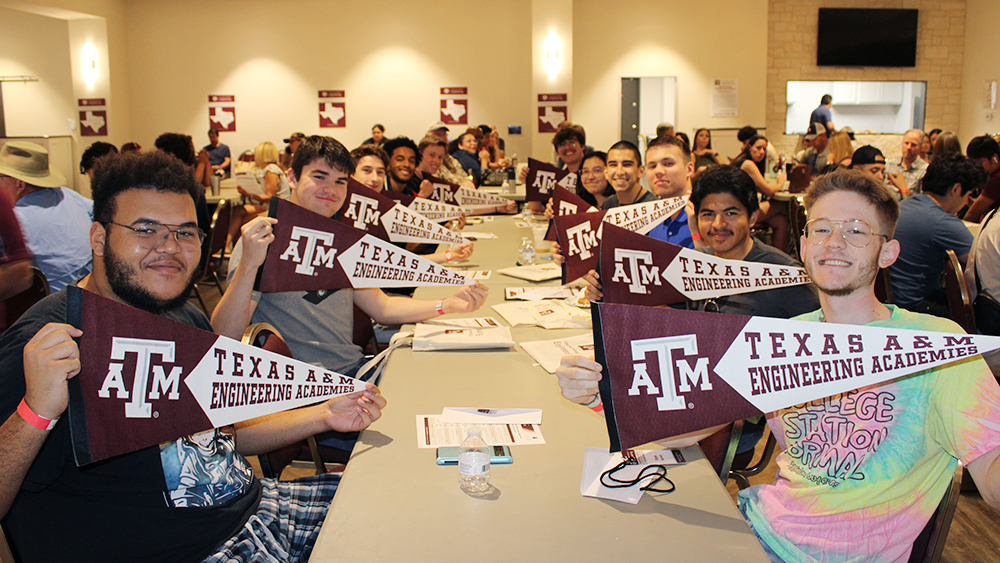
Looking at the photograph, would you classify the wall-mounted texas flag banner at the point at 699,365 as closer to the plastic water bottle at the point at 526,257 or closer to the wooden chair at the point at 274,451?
the wooden chair at the point at 274,451

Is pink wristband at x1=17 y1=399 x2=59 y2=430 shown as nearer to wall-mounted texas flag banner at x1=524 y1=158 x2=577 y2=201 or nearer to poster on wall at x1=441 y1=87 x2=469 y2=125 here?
wall-mounted texas flag banner at x1=524 y1=158 x2=577 y2=201

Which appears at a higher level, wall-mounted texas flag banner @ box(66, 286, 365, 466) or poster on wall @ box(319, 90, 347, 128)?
poster on wall @ box(319, 90, 347, 128)

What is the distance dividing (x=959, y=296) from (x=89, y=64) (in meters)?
13.4

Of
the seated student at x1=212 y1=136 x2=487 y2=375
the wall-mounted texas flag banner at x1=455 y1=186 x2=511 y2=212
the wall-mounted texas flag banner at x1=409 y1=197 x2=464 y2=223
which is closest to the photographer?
the seated student at x1=212 y1=136 x2=487 y2=375

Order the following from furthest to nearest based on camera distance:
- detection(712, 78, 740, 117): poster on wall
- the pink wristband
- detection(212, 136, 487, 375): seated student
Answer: detection(712, 78, 740, 117): poster on wall
detection(212, 136, 487, 375): seated student
the pink wristband

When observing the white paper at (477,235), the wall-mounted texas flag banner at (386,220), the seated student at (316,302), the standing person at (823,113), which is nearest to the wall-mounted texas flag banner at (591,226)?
the seated student at (316,302)

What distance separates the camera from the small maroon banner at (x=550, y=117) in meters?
12.5

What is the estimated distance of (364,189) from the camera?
394cm

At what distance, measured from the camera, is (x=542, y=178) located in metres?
6.52

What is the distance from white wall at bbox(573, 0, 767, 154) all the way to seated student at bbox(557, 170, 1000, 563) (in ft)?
39.7

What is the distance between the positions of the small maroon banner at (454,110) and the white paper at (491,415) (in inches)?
466

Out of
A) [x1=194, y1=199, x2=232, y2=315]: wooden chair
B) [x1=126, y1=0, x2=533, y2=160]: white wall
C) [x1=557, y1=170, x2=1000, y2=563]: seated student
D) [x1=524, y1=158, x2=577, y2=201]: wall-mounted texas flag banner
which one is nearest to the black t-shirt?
[x1=557, y1=170, x2=1000, y2=563]: seated student

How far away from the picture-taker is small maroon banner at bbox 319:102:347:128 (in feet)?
43.5

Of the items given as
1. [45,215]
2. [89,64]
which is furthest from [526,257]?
[89,64]
